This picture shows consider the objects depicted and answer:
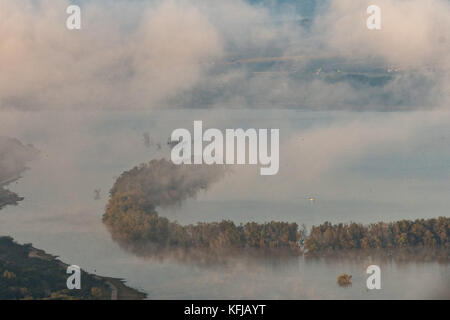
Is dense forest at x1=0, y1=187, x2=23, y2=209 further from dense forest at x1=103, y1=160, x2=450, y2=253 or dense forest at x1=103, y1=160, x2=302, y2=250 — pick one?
→ dense forest at x1=103, y1=160, x2=450, y2=253

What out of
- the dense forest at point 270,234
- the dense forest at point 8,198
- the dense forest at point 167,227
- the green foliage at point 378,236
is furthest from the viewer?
the dense forest at point 8,198

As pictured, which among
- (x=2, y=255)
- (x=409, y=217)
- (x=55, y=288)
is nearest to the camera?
(x=55, y=288)

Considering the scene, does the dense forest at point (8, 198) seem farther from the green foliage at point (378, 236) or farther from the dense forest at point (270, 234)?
the green foliage at point (378, 236)

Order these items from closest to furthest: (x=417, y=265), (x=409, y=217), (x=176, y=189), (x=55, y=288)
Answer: (x=55, y=288) < (x=417, y=265) < (x=409, y=217) < (x=176, y=189)

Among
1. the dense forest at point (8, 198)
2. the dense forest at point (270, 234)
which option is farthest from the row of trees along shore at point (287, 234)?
the dense forest at point (8, 198)

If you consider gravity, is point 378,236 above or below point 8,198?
below

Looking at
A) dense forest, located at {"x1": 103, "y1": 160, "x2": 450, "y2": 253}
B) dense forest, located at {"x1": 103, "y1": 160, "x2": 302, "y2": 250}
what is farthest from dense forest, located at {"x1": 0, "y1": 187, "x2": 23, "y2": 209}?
dense forest, located at {"x1": 103, "y1": 160, "x2": 450, "y2": 253}

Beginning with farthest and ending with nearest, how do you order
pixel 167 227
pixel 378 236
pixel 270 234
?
1. pixel 167 227
2. pixel 270 234
3. pixel 378 236

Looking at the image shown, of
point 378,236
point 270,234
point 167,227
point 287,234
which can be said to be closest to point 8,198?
point 167,227

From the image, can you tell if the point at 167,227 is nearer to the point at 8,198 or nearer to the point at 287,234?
the point at 287,234

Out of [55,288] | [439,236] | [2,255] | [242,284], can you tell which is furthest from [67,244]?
[439,236]

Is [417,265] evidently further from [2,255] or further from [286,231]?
[2,255]
